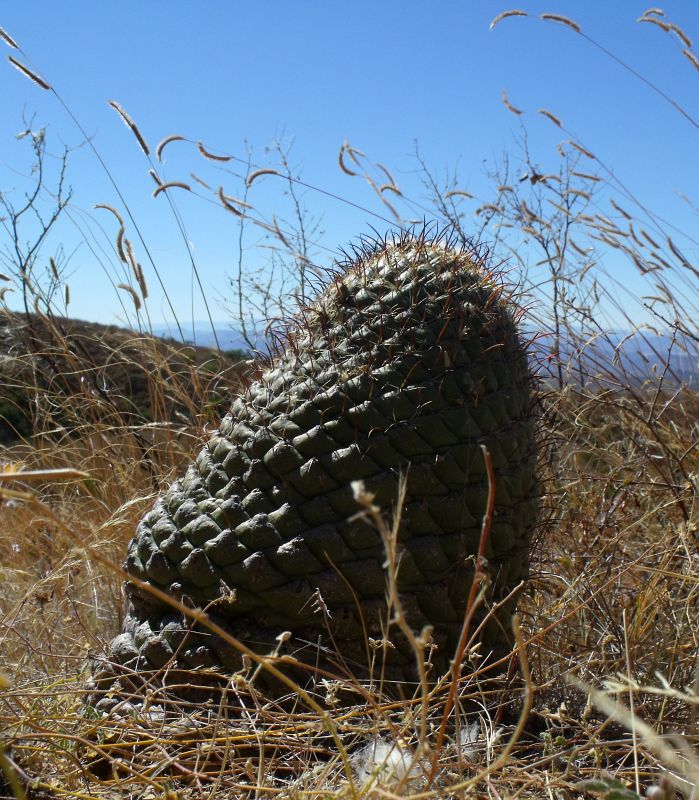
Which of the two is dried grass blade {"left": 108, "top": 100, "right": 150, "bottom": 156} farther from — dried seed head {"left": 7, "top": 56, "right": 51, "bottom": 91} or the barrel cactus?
the barrel cactus

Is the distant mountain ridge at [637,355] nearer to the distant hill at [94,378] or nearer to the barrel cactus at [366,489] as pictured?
the distant hill at [94,378]

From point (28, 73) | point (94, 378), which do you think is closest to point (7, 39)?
point (28, 73)

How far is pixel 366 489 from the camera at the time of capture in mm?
1532

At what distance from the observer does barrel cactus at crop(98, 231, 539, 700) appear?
1.58 m

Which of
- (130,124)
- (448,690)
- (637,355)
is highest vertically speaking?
(130,124)

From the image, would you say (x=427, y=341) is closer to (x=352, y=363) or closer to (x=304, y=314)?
(x=352, y=363)

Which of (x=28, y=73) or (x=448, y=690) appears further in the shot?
(x=28, y=73)

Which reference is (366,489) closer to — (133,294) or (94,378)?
(133,294)

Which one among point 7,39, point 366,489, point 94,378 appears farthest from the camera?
point 94,378

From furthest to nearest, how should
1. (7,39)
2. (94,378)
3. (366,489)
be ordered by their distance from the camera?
(94,378) < (7,39) < (366,489)

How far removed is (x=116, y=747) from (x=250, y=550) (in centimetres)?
44

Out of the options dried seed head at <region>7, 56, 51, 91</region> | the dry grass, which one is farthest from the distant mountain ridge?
dried seed head at <region>7, 56, 51, 91</region>

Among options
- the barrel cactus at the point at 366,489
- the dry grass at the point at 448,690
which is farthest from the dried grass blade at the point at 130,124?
the barrel cactus at the point at 366,489

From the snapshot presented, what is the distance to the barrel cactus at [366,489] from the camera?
5.20ft
